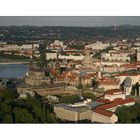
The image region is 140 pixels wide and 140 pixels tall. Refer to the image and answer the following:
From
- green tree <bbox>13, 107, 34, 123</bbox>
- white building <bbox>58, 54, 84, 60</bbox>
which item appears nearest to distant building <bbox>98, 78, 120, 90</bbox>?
green tree <bbox>13, 107, 34, 123</bbox>

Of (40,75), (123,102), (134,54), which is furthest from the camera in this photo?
(134,54)

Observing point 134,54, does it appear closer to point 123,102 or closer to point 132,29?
point 132,29

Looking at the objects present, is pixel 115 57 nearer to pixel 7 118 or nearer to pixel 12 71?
pixel 12 71

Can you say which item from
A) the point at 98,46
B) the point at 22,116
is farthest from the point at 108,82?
the point at 98,46

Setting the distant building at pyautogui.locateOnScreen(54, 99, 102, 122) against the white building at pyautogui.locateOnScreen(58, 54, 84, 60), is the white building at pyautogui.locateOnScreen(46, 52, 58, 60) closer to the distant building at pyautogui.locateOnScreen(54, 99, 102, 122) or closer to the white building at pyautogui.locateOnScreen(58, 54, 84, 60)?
the white building at pyautogui.locateOnScreen(58, 54, 84, 60)

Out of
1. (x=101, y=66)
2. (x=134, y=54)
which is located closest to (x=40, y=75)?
(x=101, y=66)

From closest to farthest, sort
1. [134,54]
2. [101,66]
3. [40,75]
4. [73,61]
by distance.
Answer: [40,75] → [101,66] → [73,61] → [134,54]

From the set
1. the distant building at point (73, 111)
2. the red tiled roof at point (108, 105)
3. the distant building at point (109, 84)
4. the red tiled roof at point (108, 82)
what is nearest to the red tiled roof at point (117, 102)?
the red tiled roof at point (108, 105)

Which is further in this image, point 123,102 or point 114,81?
point 114,81
